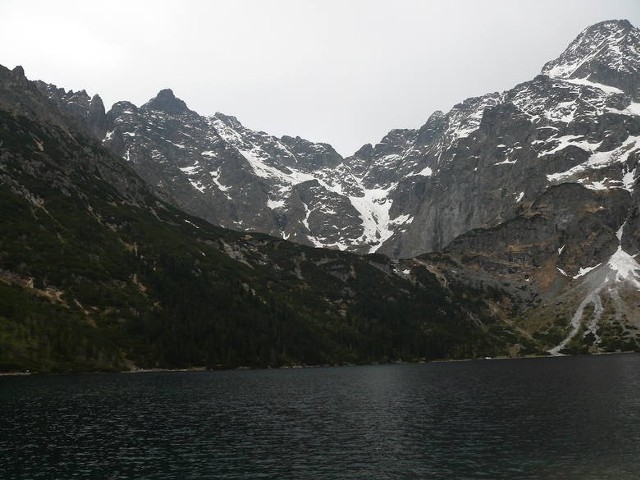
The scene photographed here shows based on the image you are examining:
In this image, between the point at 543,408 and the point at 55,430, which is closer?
the point at 55,430

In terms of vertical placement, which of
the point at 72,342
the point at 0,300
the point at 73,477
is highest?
the point at 0,300

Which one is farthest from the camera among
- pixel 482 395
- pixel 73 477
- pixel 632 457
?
pixel 482 395

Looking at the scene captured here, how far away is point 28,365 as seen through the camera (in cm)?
16262

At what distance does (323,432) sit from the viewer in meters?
74.2

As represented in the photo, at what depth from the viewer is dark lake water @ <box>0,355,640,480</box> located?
53406 millimetres

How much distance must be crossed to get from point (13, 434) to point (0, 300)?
412 feet

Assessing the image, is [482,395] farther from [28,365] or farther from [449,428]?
[28,365]

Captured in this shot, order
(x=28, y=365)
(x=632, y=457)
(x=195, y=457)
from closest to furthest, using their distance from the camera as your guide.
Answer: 1. (x=632, y=457)
2. (x=195, y=457)
3. (x=28, y=365)

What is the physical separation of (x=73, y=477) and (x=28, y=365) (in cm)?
12698

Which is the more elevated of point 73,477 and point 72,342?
point 72,342

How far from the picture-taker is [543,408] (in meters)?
90.9

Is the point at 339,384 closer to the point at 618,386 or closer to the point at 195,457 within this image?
the point at 618,386

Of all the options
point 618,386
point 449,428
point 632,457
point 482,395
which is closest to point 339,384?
point 482,395

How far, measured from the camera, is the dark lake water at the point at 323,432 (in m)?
53.4
